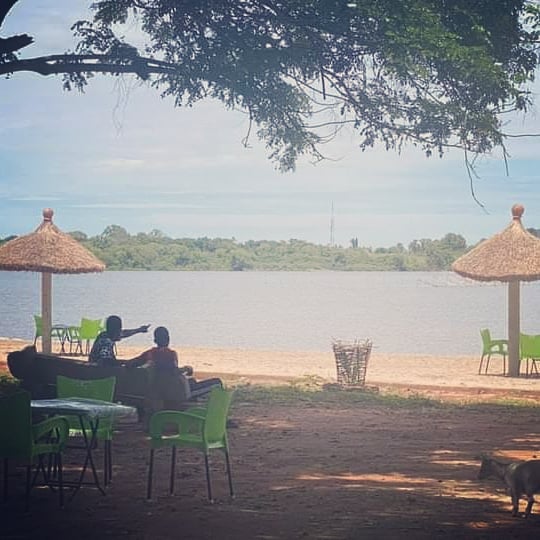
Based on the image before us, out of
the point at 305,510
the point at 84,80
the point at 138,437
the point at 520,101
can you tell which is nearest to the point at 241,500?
the point at 305,510

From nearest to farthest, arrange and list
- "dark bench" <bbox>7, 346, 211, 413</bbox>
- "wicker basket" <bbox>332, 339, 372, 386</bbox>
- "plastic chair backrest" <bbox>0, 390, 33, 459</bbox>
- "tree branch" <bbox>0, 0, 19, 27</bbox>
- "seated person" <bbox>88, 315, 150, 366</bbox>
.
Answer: "plastic chair backrest" <bbox>0, 390, 33, 459</bbox> → "dark bench" <bbox>7, 346, 211, 413</bbox> → "seated person" <bbox>88, 315, 150, 366</bbox> → "tree branch" <bbox>0, 0, 19, 27</bbox> → "wicker basket" <bbox>332, 339, 372, 386</bbox>

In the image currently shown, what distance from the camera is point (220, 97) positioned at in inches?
444

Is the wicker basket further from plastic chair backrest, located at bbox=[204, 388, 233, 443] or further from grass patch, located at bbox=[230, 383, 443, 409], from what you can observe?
plastic chair backrest, located at bbox=[204, 388, 233, 443]

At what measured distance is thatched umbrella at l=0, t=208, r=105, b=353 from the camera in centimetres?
1628

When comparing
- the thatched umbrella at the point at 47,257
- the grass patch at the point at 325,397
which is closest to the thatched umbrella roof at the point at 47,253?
the thatched umbrella at the point at 47,257

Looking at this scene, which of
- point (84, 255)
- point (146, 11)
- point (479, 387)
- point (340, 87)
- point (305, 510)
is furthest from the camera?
point (84, 255)

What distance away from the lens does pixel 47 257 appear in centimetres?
1638

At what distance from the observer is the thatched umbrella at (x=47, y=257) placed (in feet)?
53.4

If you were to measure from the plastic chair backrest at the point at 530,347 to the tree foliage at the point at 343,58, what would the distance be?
570cm

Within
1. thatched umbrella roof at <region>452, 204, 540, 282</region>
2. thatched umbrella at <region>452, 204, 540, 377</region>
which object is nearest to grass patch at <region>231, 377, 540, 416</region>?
thatched umbrella at <region>452, 204, 540, 377</region>

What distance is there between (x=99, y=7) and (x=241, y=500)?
23.2ft

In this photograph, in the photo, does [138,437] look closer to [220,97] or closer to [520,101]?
[220,97]

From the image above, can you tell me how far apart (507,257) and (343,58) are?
245 inches

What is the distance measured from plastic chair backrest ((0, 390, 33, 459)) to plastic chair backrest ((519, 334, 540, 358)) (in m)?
10.8
